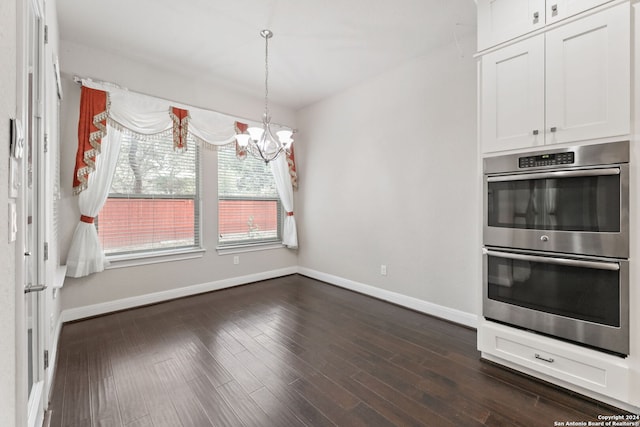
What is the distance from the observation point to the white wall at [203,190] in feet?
10.0

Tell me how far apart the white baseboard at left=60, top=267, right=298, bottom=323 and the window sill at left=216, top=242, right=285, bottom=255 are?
40 cm

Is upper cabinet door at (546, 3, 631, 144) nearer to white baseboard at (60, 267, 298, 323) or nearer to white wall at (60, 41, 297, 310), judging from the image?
white wall at (60, 41, 297, 310)

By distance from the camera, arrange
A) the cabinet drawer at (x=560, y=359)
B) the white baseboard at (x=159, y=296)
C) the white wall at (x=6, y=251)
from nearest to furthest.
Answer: the white wall at (x=6, y=251) < the cabinet drawer at (x=560, y=359) < the white baseboard at (x=159, y=296)

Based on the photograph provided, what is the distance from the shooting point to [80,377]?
82.6 inches

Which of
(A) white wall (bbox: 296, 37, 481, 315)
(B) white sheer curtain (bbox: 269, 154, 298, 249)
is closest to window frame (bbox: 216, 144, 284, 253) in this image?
(B) white sheer curtain (bbox: 269, 154, 298, 249)

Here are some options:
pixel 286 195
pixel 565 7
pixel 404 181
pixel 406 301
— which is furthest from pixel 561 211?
pixel 286 195

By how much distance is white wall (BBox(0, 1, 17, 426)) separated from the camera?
0.76 metres

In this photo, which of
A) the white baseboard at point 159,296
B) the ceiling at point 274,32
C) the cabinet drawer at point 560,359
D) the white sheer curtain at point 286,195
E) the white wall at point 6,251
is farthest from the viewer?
the white sheer curtain at point 286,195

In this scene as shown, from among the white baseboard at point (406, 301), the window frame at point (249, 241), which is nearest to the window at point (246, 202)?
the window frame at point (249, 241)

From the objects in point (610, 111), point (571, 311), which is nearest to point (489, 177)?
point (610, 111)

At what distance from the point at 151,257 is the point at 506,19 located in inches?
170

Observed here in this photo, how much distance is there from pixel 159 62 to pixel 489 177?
12.7ft

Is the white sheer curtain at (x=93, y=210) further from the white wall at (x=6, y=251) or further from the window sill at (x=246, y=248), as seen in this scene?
the white wall at (x=6, y=251)

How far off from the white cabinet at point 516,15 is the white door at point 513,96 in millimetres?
96
